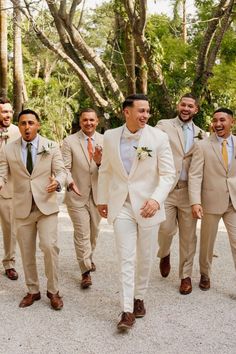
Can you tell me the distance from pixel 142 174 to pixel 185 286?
1650mm

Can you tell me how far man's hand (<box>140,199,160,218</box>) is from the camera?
4.12 m

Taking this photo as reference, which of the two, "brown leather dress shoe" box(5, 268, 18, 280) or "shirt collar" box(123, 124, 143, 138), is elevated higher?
"shirt collar" box(123, 124, 143, 138)

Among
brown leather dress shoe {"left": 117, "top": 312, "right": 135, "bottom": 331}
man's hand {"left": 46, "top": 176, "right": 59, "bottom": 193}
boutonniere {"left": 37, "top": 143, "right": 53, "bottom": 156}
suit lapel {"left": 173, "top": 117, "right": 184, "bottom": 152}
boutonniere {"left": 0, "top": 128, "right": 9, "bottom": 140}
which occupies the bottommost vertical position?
brown leather dress shoe {"left": 117, "top": 312, "right": 135, "bottom": 331}

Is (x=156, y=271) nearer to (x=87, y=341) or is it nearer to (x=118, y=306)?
(x=118, y=306)

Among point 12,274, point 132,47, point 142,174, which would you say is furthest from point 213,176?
point 132,47

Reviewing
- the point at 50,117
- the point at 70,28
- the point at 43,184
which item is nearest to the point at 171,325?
the point at 43,184

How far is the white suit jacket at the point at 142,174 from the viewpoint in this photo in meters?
4.41

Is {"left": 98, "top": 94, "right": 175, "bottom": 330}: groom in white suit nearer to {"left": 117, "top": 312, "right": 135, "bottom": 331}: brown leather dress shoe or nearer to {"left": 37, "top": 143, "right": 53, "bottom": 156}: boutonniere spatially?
{"left": 117, "top": 312, "right": 135, "bottom": 331}: brown leather dress shoe

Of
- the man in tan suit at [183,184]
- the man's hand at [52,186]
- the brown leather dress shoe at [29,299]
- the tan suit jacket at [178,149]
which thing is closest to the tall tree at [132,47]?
the man in tan suit at [183,184]

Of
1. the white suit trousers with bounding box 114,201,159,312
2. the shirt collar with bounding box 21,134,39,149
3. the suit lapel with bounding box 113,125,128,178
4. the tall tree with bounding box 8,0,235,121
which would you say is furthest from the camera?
the tall tree with bounding box 8,0,235,121

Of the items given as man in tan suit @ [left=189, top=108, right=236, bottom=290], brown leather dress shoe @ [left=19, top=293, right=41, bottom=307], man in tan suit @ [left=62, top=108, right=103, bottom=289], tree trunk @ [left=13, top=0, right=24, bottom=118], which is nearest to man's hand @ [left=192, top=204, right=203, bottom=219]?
man in tan suit @ [left=189, top=108, right=236, bottom=290]

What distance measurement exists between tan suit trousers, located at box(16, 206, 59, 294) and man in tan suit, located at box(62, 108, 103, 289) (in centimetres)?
73

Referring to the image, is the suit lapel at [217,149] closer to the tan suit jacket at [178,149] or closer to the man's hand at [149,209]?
the tan suit jacket at [178,149]

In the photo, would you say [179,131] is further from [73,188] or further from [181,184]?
[73,188]
